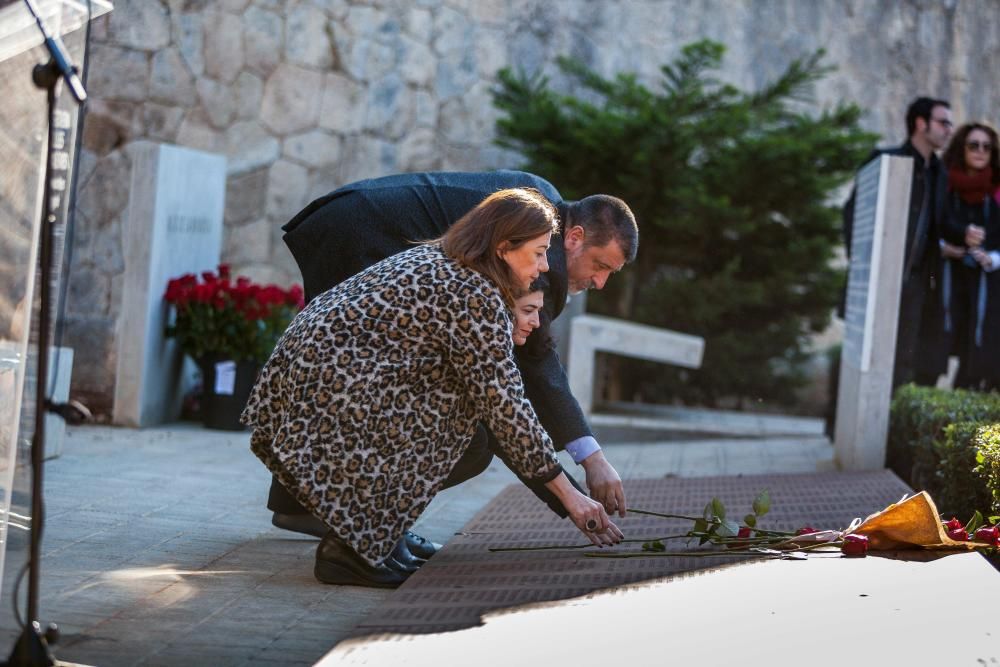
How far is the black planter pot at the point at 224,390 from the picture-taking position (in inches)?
303

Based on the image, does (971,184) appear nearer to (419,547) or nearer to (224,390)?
(224,390)

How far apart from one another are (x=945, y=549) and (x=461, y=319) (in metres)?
1.47

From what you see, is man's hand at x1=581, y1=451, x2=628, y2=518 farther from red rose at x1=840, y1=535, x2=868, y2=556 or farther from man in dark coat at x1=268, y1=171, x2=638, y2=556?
red rose at x1=840, y1=535, x2=868, y2=556

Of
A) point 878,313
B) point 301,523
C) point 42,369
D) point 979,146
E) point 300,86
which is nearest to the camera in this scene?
point 42,369

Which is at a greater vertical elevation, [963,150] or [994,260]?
[963,150]

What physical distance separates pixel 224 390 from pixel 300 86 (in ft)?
12.8

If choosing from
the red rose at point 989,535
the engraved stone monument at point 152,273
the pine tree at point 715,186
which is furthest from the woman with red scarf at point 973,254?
the engraved stone monument at point 152,273

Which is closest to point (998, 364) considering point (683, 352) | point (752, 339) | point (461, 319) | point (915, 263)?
point (915, 263)

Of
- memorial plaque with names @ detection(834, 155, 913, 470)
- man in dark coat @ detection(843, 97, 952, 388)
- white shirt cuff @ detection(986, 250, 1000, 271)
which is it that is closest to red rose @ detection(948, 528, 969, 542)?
memorial plaque with names @ detection(834, 155, 913, 470)

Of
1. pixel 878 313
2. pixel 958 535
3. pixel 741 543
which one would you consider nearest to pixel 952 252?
pixel 878 313

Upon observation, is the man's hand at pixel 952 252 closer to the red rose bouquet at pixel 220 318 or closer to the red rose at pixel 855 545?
the red rose bouquet at pixel 220 318

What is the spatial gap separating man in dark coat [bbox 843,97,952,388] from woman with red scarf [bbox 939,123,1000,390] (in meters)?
0.11

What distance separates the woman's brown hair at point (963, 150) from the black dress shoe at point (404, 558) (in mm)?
4926

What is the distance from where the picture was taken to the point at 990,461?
13.8 ft
